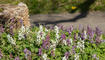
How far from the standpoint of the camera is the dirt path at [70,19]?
6.91 m

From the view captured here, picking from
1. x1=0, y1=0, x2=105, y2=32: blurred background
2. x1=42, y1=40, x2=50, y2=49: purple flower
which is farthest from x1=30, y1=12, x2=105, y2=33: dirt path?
x1=42, y1=40, x2=50, y2=49: purple flower

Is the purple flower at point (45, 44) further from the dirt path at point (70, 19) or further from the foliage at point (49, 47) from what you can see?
the dirt path at point (70, 19)

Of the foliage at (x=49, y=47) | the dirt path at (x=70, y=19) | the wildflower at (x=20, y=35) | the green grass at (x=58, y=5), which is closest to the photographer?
the foliage at (x=49, y=47)

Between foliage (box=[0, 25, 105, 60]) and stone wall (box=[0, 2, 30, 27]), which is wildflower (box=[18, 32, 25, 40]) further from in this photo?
stone wall (box=[0, 2, 30, 27])

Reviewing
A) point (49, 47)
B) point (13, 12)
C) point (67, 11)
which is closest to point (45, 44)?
point (49, 47)

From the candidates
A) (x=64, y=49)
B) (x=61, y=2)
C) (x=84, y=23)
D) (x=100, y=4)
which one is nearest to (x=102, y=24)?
(x=84, y=23)

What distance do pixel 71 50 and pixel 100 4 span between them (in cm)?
429

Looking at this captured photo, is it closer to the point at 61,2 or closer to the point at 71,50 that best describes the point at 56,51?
the point at 71,50

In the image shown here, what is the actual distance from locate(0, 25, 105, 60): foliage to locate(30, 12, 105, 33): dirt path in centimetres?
246

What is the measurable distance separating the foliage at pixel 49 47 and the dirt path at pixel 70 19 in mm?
2456

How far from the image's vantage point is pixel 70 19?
23.6 ft

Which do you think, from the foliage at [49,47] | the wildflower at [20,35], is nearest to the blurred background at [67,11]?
the foliage at [49,47]

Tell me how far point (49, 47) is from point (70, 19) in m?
3.41

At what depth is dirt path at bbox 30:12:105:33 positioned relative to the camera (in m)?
6.91
